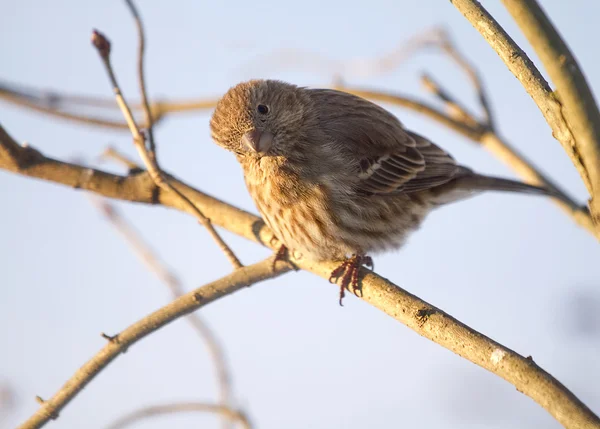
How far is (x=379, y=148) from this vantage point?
19.0 ft

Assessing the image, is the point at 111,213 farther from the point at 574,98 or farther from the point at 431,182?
the point at 574,98

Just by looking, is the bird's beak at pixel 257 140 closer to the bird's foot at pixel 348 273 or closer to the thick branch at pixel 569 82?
the bird's foot at pixel 348 273

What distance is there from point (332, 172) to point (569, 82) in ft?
9.63

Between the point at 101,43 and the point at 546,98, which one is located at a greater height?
the point at 101,43

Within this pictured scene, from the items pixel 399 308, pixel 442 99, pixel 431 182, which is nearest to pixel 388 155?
pixel 431 182

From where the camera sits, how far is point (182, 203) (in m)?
4.89

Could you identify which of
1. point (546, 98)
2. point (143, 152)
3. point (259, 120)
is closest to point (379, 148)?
point (259, 120)

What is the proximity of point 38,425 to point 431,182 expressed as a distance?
350 centimetres

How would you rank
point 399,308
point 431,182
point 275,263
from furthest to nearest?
point 431,182
point 275,263
point 399,308

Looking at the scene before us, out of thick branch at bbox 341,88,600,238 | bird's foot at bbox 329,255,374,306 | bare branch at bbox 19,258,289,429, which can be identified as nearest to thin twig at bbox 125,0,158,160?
bare branch at bbox 19,258,289,429

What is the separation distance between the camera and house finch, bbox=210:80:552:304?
505 centimetres

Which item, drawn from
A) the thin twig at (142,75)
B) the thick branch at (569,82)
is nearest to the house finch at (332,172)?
the thin twig at (142,75)

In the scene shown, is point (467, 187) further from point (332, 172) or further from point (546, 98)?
point (546, 98)

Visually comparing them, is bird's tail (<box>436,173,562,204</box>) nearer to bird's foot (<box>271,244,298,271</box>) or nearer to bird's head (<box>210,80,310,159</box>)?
bird's head (<box>210,80,310,159</box>)
